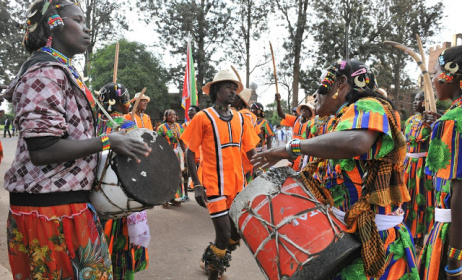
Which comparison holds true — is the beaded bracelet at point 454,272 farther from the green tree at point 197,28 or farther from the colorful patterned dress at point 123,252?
the green tree at point 197,28

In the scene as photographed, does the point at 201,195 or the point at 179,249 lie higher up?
the point at 201,195

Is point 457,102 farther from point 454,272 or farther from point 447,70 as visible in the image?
point 454,272

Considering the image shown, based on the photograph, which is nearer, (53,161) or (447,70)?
(53,161)

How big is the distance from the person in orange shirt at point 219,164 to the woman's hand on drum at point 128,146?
2.06 meters

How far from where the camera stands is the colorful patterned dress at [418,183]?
5316 millimetres

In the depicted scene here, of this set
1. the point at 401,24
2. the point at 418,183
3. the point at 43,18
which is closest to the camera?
the point at 43,18

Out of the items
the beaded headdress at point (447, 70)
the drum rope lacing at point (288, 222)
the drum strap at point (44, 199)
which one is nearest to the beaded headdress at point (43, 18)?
the drum strap at point (44, 199)

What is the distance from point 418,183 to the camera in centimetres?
558

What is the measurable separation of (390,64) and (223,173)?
2870 cm

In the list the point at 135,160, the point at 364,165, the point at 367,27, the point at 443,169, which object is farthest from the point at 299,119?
the point at 367,27

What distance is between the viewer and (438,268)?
2627 millimetres

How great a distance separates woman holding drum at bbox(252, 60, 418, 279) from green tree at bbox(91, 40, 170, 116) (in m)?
27.0

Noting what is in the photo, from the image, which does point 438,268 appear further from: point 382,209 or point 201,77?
point 201,77

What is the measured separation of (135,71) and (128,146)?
2776cm
